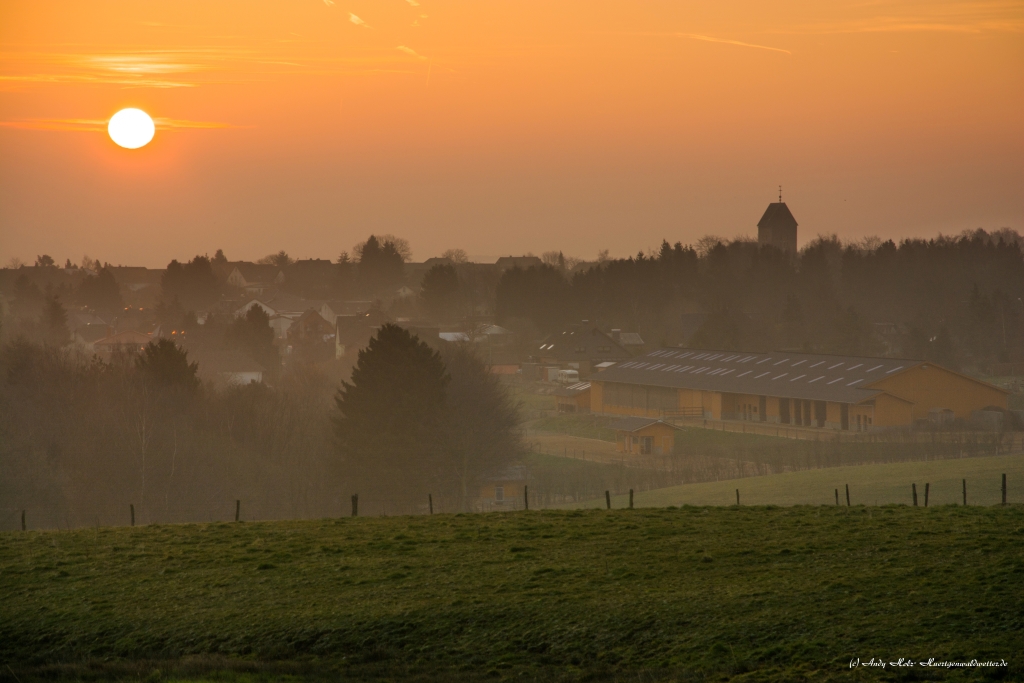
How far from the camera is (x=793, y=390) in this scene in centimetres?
6731

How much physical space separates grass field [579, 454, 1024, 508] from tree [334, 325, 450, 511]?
308 inches

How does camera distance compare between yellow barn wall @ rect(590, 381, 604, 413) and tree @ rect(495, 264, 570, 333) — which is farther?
tree @ rect(495, 264, 570, 333)

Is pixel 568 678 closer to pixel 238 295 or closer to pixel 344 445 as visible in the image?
pixel 344 445

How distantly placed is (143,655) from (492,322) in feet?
356

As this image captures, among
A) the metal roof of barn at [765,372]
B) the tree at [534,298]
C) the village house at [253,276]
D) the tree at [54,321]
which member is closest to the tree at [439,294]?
the tree at [534,298]

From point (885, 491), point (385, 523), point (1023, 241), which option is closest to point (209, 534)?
point (385, 523)

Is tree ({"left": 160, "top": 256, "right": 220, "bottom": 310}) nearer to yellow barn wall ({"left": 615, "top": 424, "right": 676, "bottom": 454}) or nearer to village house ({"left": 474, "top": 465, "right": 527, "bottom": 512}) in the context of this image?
yellow barn wall ({"left": 615, "top": 424, "right": 676, "bottom": 454})

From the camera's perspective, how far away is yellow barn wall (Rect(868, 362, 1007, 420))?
63969mm

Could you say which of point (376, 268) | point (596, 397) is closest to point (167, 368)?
point (596, 397)

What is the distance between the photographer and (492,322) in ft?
404

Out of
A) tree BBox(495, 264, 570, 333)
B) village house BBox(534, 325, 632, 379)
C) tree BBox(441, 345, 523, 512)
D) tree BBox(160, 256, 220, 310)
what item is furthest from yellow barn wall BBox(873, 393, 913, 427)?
tree BBox(160, 256, 220, 310)

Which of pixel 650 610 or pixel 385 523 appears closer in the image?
pixel 650 610

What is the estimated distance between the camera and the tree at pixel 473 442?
45.2 meters

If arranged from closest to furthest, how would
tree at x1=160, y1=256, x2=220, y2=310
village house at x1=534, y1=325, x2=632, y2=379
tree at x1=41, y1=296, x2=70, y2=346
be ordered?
tree at x1=41, y1=296, x2=70, y2=346, village house at x1=534, y1=325, x2=632, y2=379, tree at x1=160, y1=256, x2=220, y2=310
